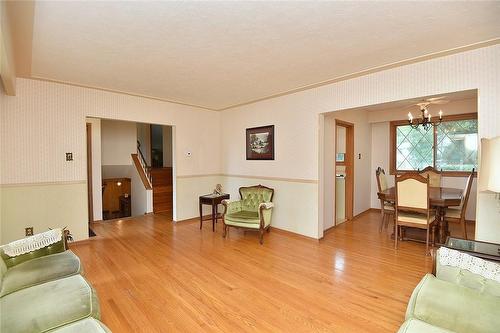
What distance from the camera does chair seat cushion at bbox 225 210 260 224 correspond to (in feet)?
13.7

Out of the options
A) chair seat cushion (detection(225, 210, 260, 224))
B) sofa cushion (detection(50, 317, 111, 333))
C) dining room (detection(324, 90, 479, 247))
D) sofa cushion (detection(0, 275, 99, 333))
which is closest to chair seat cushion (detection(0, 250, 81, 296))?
sofa cushion (detection(0, 275, 99, 333))

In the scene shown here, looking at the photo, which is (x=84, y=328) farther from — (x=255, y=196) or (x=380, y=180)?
(x=380, y=180)

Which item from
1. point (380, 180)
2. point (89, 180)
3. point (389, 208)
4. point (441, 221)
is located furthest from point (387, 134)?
point (89, 180)

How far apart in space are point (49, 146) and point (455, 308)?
16.2 feet

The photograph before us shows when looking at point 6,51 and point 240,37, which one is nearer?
point 6,51

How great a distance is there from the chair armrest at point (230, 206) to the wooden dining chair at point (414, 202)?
2.60m

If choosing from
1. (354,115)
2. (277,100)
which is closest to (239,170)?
(277,100)

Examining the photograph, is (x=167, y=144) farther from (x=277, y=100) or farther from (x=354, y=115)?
(x=354, y=115)

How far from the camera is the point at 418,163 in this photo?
19.1 ft

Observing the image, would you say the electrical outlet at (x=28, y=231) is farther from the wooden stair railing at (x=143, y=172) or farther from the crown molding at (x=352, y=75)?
the wooden stair railing at (x=143, y=172)

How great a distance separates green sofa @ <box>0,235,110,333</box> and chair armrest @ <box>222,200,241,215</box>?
2.43m

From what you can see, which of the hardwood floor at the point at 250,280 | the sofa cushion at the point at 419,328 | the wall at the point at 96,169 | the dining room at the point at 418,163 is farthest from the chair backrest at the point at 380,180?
the wall at the point at 96,169

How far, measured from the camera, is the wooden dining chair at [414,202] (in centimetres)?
360

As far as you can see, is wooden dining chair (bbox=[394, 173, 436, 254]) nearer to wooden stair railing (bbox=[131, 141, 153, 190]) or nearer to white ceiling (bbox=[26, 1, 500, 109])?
white ceiling (bbox=[26, 1, 500, 109])
